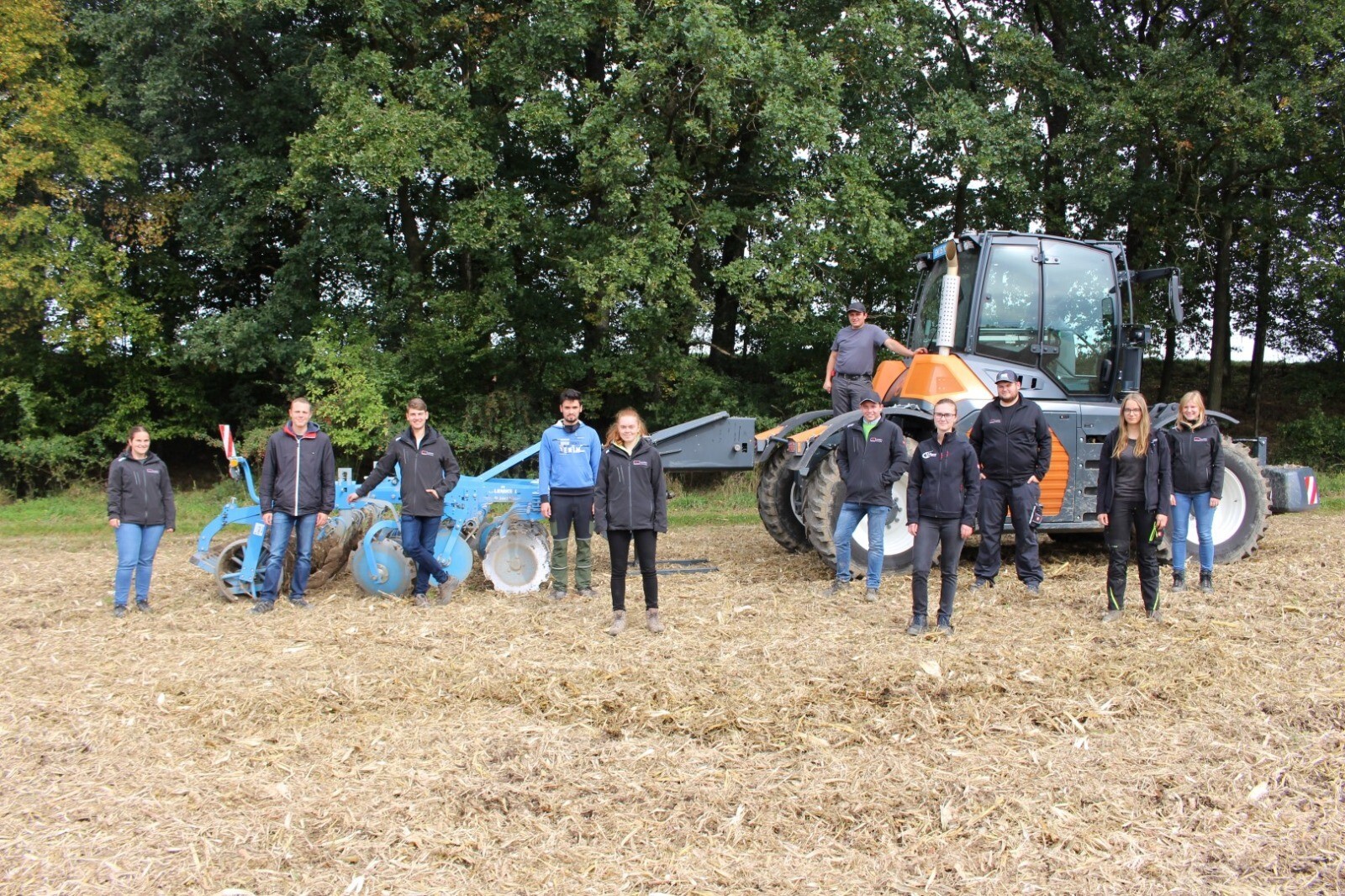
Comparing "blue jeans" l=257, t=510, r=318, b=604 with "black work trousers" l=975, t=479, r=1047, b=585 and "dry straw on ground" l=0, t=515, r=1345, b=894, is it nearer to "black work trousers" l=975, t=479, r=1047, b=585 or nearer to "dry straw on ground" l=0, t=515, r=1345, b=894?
"dry straw on ground" l=0, t=515, r=1345, b=894

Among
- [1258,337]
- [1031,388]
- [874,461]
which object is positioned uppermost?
[1258,337]

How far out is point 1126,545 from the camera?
260 inches

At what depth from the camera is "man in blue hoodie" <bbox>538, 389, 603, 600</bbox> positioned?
23.8 feet

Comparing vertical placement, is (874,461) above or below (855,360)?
below

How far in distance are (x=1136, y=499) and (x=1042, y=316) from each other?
2.45 m

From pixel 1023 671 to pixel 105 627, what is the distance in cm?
610

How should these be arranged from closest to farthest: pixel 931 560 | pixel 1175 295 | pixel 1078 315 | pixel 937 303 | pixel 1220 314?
pixel 931 560 → pixel 1175 295 → pixel 1078 315 → pixel 937 303 → pixel 1220 314

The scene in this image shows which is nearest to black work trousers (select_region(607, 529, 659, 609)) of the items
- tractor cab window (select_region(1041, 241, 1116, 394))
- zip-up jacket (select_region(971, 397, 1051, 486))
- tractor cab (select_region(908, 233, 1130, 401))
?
zip-up jacket (select_region(971, 397, 1051, 486))

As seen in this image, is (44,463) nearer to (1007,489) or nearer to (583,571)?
(583,571)

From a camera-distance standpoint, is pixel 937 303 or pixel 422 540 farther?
pixel 937 303

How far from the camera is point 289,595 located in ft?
25.5

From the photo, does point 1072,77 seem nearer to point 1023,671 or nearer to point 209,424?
point 1023,671

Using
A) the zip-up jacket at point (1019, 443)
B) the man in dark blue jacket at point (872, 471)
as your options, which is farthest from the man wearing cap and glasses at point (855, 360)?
the zip-up jacket at point (1019, 443)

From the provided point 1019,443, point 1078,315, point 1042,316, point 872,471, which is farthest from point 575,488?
point 1078,315
